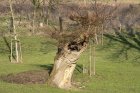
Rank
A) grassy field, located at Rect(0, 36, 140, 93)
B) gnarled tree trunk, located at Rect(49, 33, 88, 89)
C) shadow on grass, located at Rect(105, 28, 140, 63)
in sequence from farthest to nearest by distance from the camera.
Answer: shadow on grass, located at Rect(105, 28, 140, 63)
gnarled tree trunk, located at Rect(49, 33, 88, 89)
grassy field, located at Rect(0, 36, 140, 93)

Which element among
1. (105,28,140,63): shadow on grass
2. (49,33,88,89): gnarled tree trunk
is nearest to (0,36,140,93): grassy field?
(105,28,140,63): shadow on grass

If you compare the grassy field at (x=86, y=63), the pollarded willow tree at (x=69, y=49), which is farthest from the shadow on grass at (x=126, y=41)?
the pollarded willow tree at (x=69, y=49)

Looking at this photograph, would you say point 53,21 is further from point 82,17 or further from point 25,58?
point 82,17

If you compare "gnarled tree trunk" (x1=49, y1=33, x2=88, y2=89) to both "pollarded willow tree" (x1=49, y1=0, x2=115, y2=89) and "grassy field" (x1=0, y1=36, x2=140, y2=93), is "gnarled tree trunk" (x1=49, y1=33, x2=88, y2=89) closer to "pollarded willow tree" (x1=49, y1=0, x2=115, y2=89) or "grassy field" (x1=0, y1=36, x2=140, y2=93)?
"pollarded willow tree" (x1=49, y1=0, x2=115, y2=89)

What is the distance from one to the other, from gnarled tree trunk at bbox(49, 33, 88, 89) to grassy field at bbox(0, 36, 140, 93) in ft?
2.98

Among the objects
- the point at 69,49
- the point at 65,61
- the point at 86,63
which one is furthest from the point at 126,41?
the point at 65,61

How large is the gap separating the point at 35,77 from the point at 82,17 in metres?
3.45

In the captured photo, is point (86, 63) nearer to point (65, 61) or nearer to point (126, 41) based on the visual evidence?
point (65, 61)

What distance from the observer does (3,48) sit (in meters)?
41.5

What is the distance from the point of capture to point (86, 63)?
3312 cm

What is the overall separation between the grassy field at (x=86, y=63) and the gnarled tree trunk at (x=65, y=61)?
908 millimetres

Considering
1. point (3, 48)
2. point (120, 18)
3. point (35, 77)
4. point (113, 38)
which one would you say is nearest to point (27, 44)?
point (3, 48)

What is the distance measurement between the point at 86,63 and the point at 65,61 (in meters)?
13.7

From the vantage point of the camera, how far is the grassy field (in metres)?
18.0
